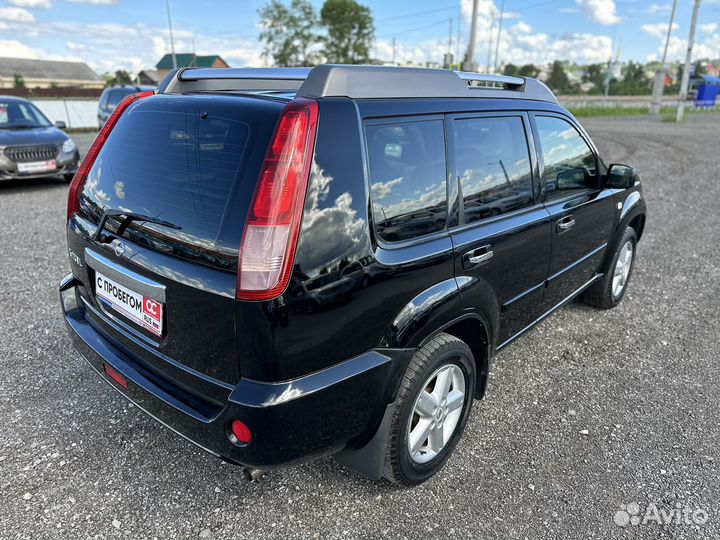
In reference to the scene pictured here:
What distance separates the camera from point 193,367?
199cm

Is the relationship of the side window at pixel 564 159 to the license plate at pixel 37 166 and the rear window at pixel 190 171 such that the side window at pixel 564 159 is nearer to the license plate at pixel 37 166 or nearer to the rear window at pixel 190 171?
the rear window at pixel 190 171

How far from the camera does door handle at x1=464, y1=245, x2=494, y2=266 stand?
244 cm

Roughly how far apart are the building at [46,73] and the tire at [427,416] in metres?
92.6

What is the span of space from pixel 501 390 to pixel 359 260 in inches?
72.9

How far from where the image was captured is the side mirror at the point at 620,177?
370 centimetres

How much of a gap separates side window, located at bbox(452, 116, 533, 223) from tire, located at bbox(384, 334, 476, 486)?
0.65m

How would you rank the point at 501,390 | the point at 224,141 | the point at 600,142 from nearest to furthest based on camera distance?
the point at 224,141 < the point at 501,390 < the point at 600,142

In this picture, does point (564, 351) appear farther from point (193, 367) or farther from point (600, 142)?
point (600, 142)

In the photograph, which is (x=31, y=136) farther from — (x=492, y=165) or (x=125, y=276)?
(x=492, y=165)

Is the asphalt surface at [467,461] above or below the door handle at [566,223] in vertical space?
below

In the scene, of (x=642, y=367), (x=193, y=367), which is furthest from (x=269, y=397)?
(x=642, y=367)

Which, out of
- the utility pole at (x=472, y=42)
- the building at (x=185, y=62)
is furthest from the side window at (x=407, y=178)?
the building at (x=185, y=62)

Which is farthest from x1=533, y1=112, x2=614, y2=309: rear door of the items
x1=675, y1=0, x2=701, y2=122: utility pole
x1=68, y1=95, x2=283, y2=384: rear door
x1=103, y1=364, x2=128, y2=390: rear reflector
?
x1=675, y1=0, x2=701, y2=122: utility pole

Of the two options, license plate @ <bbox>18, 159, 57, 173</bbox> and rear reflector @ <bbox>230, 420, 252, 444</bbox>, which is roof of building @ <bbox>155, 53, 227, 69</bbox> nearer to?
license plate @ <bbox>18, 159, 57, 173</bbox>
